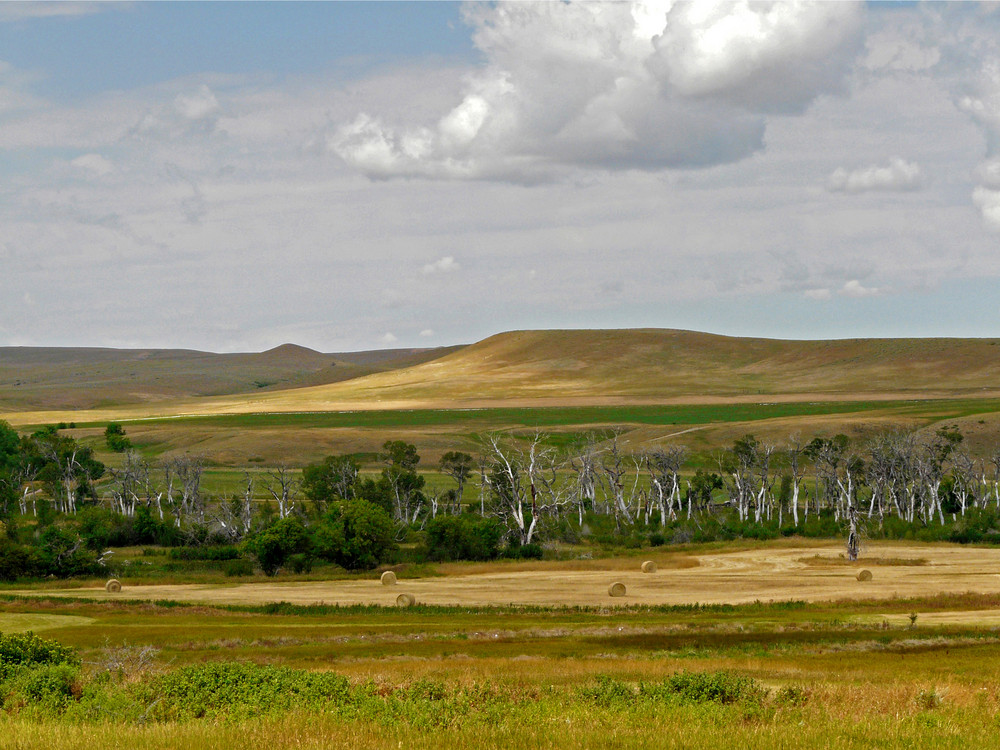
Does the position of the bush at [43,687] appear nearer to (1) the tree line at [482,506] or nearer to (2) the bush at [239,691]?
(2) the bush at [239,691]

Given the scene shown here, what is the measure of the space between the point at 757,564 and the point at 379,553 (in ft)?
89.0

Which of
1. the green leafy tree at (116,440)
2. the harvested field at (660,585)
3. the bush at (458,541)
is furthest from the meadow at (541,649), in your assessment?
the green leafy tree at (116,440)

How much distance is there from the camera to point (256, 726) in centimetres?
1642

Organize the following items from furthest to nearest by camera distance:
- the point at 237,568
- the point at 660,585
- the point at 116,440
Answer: the point at 116,440 → the point at 237,568 → the point at 660,585

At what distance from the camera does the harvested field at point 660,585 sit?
53.4 meters

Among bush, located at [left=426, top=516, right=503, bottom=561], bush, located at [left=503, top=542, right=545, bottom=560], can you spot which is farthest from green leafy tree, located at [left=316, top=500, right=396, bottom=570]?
bush, located at [left=503, top=542, right=545, bottom=560]

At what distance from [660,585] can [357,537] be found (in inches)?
915

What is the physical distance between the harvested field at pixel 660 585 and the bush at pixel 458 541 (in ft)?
16.6

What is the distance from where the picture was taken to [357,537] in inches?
2803

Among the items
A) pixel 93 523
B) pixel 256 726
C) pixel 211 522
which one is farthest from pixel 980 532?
pixel 256 726

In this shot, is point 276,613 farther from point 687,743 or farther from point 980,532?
point 980,532

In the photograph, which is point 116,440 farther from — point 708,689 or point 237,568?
point 708,689

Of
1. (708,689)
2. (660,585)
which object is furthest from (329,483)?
(708,689)

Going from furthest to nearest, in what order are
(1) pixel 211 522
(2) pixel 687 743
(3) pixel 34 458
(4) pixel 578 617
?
(3) pixel 34 458, (1) pixel 211 522, (4) pixel 578 617, (2) pixel 687 743
